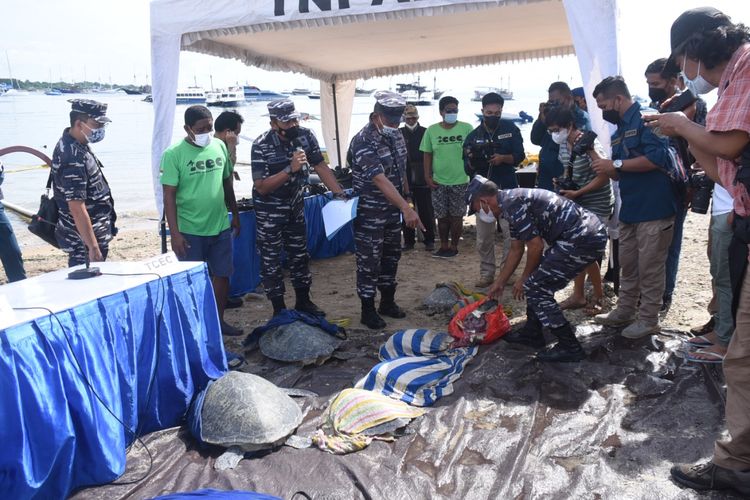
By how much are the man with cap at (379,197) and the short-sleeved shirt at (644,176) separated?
1.64 meters

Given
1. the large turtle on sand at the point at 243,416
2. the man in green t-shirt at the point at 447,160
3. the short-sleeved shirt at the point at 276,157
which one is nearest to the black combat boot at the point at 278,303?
the short-sleeved shirt at the point at 276,157

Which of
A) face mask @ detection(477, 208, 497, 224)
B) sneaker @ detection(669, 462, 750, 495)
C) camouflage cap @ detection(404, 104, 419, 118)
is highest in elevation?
camouflage cap @ detection(404, 104, 419, 118)

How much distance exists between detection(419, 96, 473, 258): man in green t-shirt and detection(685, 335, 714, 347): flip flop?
331cm

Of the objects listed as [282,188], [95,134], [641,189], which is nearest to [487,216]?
[641,189]

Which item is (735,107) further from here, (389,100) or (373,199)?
(373,199)

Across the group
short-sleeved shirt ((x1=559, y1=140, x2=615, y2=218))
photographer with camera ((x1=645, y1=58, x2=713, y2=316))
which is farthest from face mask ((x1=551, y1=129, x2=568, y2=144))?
photographer with camera ((x1=645, y1=58, x2=713, y2=316))

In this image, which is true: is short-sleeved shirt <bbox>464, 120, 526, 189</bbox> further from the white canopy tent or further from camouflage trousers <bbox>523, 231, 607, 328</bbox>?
camouflage trousers <bbox>523, 231, 607, 328</bbox>

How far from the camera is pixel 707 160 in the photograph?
105 inches

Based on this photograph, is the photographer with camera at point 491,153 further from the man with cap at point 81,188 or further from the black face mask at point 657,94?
the man with cap at point 81,188

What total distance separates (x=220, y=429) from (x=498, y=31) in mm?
5994

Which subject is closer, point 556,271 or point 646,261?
point 556,271

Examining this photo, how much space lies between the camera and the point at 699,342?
4.17 meters

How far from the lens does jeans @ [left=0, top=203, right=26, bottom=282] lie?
17.6ft

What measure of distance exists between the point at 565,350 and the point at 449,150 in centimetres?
341
